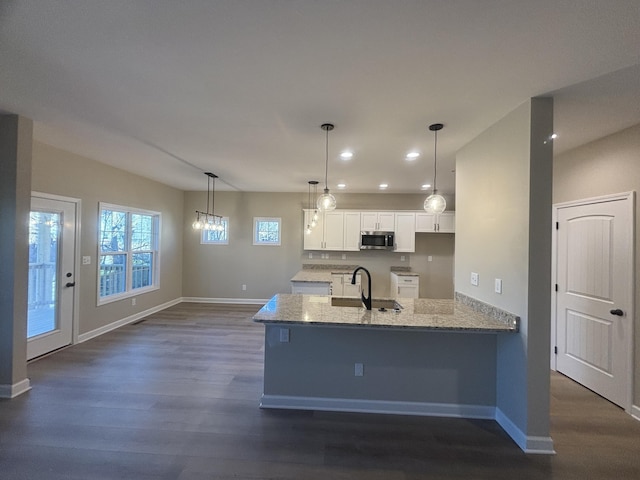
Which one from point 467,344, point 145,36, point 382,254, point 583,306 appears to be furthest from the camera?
point 382,254

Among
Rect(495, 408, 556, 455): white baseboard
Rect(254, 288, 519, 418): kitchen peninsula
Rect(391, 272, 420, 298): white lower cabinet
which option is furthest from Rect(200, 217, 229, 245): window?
Rect(495, 408, 556, 455): white baseboard

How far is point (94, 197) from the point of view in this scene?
179 inches

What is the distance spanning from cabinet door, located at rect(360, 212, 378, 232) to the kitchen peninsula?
3.80 m

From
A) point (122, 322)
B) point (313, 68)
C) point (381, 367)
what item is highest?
point (313, 68)

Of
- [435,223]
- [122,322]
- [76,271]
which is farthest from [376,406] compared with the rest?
[122,322]

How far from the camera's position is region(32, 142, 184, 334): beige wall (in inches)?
151

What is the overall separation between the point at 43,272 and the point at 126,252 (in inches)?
62.4

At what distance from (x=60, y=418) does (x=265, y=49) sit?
11.0ft

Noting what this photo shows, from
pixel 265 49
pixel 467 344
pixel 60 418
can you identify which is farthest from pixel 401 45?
pixel 60 418

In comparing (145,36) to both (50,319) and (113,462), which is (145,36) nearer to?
(113,462)

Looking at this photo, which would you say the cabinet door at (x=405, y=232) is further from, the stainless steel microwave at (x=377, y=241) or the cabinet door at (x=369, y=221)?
the cabinet door at (x=369, y=221)

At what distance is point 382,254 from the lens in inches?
268

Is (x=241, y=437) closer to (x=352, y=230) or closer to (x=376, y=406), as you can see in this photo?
(x=376, y=406)

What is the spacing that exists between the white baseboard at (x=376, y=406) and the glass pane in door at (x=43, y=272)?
10.7 ft
